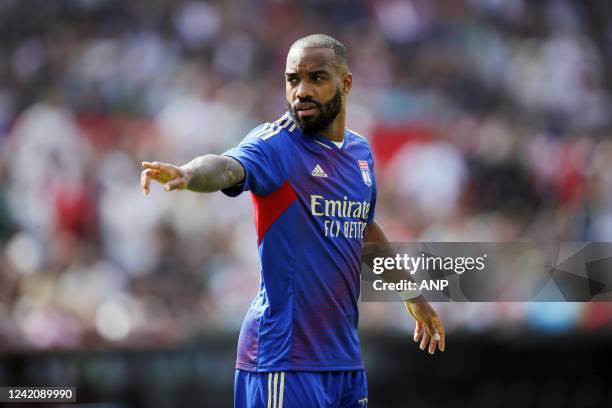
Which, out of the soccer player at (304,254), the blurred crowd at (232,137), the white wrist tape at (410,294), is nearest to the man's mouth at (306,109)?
the soccer player at (304,254)

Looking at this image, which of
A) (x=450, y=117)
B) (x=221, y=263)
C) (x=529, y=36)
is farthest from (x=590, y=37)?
(x=221, y=263)

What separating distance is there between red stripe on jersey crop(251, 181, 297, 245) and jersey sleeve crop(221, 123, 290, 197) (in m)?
0.04

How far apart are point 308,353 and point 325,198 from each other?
734mm

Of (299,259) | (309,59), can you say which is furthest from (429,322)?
(309,59)

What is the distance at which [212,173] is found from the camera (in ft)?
13.4

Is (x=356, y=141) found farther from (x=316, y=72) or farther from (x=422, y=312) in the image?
(x=422, y=312)

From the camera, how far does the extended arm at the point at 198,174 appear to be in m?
3.76

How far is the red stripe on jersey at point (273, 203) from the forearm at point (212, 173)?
0.93ft

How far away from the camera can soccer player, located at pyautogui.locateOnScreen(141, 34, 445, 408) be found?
14.8 ft

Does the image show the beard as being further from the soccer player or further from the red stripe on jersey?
the red stripe on jersey

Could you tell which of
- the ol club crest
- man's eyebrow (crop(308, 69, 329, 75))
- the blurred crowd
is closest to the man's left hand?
the ol club crest

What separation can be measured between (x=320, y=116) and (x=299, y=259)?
0.69 m

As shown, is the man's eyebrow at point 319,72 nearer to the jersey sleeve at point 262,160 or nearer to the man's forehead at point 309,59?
the man's forehead at point 309,59

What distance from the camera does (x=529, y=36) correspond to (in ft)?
44.6
